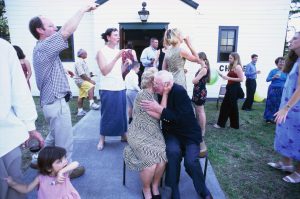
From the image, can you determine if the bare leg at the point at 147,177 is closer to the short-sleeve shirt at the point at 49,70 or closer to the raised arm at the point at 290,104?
the short-sleeve shirt at the point at 49,70

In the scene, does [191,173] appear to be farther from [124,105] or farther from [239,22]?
[239,22]

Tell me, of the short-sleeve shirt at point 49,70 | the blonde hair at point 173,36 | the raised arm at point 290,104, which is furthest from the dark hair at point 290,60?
the short-sleeve shirt at point 49,70

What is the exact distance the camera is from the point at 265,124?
577 cm

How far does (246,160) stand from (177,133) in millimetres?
1644

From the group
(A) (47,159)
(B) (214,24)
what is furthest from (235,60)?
(B) (214,24)

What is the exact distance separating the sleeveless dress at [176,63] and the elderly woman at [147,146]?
84cm

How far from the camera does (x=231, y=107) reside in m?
5.24

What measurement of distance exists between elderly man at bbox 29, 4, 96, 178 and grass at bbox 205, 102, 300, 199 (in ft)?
6.79

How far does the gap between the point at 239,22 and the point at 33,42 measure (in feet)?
25.6

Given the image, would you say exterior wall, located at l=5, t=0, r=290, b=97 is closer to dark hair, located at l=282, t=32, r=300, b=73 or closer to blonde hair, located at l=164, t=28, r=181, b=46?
blonde hair, located at l=164, t=28, r=181, b=46

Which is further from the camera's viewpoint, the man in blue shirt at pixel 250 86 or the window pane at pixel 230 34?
the window pane at pixel 230 34

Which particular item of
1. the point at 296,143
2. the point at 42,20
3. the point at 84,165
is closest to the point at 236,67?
the point at 296,143

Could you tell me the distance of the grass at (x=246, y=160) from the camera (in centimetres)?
294

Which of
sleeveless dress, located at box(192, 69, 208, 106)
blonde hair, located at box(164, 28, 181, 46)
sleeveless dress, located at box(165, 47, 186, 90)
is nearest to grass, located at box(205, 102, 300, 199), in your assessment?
sleeveless dress, located at box(192, 69, 208, 106)
